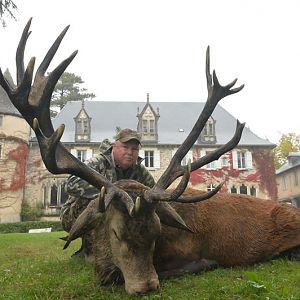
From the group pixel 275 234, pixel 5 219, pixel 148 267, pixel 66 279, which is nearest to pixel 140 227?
pixel 148 267

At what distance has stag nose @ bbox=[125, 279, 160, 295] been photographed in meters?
4.01

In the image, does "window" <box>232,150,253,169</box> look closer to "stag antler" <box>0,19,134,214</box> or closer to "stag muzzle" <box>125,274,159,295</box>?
"stag antler" <box>0,19,134,214</box>

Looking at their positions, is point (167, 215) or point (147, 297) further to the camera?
point (167, 215)

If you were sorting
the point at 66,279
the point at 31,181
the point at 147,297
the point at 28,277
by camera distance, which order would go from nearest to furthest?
the point at 147,297
the point at 66,279
the point at 28,277
the point at 31,181

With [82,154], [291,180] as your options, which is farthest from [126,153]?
[291,180]

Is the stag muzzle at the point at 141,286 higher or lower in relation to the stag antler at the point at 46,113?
lower

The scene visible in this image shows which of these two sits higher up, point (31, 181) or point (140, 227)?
point (31, 181)

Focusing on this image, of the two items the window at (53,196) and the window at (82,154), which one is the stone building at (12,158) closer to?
the window at (53,196)

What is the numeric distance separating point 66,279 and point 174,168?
199 cm

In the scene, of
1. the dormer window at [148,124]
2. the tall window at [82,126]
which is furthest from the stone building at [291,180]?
the tall window at [82,126]

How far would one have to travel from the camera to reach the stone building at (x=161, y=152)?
37.2m

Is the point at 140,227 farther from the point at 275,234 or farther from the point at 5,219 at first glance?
the point at 5,219

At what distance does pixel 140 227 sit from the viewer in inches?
165

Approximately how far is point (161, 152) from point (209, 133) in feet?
17.7
